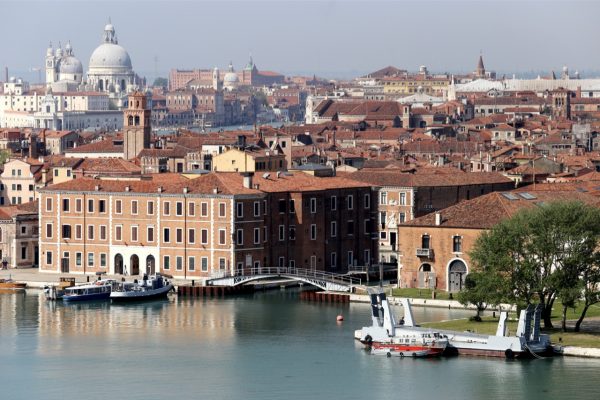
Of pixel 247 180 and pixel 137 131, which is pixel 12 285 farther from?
pixel 137 131

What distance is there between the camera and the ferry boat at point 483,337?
118 feet

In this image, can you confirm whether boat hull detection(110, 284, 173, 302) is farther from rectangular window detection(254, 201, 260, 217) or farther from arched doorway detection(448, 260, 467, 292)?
arched doorway detection(448, 260, 467, 292)

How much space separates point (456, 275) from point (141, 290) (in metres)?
7.37

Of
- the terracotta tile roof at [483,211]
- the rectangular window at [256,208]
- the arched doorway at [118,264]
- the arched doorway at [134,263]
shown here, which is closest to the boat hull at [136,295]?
the rectangular window at [256,208]

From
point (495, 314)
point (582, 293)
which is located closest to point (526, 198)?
point (495, 314)

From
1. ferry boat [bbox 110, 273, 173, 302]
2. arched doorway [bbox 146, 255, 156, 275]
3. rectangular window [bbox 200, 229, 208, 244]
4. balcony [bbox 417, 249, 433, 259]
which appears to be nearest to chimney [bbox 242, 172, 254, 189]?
rectangular window [bbox 200, 229, 208, 244]

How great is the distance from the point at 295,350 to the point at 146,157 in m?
34.9

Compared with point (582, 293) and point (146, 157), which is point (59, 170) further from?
point (582, 293)

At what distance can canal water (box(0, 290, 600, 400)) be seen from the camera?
3353 centimetres

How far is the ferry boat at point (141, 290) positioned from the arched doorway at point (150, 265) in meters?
2.72

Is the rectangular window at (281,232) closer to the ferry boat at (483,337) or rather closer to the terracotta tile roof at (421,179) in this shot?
the terracotta tile roof at (421,179)

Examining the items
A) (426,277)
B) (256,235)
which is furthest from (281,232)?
(426,277)

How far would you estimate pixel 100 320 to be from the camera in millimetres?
42969

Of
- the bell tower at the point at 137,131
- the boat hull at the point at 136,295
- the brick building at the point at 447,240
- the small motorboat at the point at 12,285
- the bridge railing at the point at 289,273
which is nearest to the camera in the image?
the brick building at the point at 447,240
